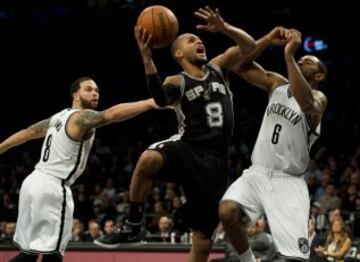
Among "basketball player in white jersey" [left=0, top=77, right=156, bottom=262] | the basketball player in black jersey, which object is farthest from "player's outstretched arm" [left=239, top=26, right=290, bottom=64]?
"basketball player in white jersey" [left=0, top=77, right=156, bottom=262]

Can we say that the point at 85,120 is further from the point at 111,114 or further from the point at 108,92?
the point at 108,92

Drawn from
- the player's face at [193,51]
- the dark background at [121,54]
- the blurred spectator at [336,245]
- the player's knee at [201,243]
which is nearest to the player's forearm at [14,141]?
the player's face at [193,51]

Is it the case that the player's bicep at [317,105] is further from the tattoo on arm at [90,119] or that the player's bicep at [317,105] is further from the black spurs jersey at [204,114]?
the tattoo on arm at [90,119]

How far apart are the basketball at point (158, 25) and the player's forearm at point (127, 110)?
497 millimetres

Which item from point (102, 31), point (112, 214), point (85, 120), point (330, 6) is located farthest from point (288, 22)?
point (85, 120)

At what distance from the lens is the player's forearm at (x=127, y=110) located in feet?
19.8

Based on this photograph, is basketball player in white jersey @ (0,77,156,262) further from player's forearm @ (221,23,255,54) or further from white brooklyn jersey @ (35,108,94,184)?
player's forearm @ (221,23,255,54)

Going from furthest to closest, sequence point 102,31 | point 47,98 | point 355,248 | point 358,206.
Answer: point 47,98
point 102,31
point 358,206
point 355,248

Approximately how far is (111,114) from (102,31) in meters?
11.9

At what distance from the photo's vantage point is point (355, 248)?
31.3 ft

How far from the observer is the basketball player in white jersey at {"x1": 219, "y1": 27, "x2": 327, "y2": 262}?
572 centimetres

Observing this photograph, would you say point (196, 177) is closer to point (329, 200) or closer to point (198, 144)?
point (198, 144)

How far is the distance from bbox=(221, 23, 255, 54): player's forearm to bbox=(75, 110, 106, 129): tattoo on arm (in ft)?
4.09

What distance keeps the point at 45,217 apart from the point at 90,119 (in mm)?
881
